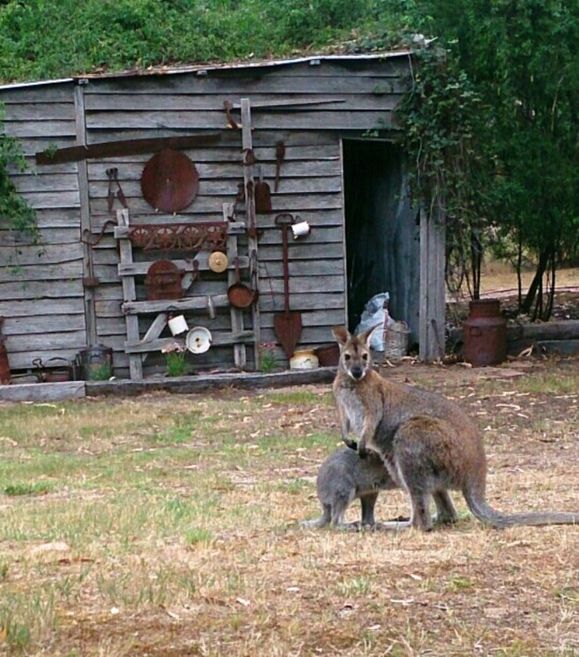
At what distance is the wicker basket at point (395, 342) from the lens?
19422 mm

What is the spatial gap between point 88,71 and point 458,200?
5.62 metres

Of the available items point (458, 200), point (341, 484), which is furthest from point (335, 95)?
point (341, 484)

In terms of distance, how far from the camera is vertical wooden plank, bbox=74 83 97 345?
17.9m

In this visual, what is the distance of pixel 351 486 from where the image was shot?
8344 millimetres

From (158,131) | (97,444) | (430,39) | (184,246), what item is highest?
(430,39)

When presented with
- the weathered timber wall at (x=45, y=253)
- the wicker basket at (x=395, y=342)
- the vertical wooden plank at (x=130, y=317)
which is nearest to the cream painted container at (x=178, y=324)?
the vertical wooden plank at (x=130, y=317)

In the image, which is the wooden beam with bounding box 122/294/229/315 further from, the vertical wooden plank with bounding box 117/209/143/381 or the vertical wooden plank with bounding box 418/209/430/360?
the vertical wooden plank with bounding box 418/209/430/360

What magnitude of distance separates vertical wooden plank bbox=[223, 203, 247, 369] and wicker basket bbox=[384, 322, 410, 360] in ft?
7.45

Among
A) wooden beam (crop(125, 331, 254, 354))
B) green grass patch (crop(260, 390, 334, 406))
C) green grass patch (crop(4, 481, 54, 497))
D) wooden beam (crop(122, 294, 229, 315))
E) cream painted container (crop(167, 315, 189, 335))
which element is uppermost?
wooden beam (crop(122, 294, 229, 315))

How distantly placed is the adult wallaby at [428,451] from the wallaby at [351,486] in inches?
3.0

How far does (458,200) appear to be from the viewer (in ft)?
61.5

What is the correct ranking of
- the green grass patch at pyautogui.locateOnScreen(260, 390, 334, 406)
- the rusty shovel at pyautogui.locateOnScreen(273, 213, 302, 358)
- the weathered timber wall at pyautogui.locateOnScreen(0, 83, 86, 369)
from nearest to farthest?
the green grass patch at pyautogui.locateOnScreen(260, 390, 334, 406) → the weathered timber wall at pyautogui.locateOnScreen(0, 83, 86, 369) → the rusty shovel at pyautogui.locateOnScreen(273, 213, 302, 358)

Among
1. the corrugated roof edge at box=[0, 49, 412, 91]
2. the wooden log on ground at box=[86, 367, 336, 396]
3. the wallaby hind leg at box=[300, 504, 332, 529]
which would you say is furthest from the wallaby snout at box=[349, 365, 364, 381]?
the corrugated roof edge at box=[0, 49, 412, 91]

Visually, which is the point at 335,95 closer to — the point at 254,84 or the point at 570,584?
the point at 254,84
